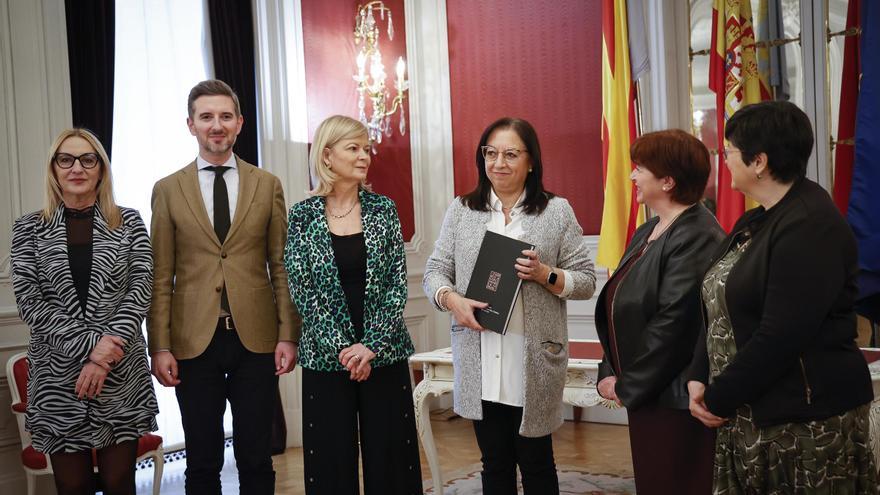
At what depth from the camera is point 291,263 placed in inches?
104

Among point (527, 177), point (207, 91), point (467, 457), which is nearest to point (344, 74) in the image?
point (467, 457)

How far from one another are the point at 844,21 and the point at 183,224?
366cm

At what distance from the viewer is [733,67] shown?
15.2ft

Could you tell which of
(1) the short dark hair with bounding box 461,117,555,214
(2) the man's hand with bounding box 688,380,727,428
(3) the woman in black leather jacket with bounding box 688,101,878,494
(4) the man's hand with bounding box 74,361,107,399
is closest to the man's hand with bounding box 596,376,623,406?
(2) the man's hand with bounding box 688,380,727,428

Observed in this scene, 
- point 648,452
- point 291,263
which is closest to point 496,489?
point 648,452

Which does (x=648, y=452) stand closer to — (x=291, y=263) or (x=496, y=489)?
(x=496, y=489)

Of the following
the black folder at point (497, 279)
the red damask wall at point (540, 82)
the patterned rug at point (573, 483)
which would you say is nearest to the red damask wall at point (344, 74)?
the red damask wall at point (540, 82)

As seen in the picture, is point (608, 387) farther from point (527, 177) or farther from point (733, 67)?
point (733, 67)

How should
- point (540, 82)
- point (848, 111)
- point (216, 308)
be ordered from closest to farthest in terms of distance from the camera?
point (216, 308)
point (848, 111)
point (540, 82)

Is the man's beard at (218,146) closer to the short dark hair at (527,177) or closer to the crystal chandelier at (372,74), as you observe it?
the short dark hair at (527,177)

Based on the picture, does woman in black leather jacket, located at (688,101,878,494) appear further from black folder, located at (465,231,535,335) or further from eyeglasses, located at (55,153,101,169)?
eyeglasses, located at (55,153,101,169)

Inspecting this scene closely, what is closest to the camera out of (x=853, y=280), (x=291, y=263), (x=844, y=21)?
(x=853, y=280)

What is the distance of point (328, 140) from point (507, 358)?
88 cm

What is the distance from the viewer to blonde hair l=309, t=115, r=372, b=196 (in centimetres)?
266
